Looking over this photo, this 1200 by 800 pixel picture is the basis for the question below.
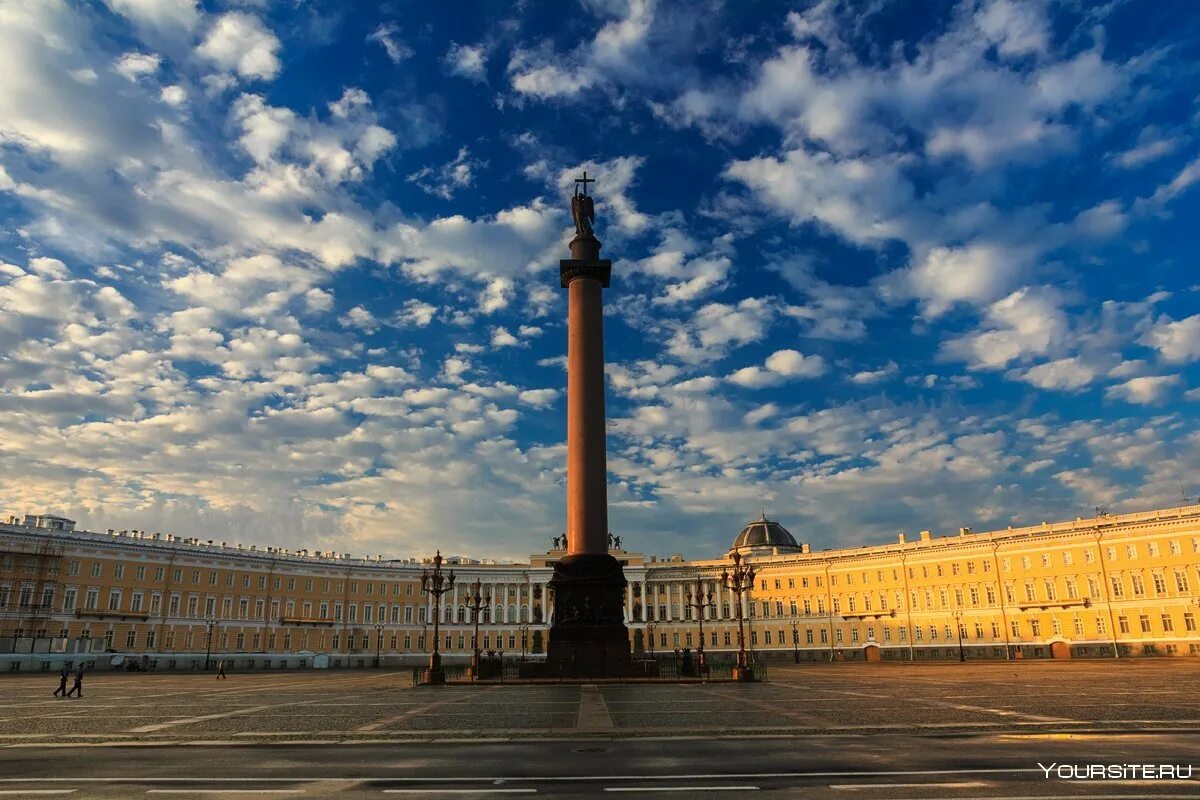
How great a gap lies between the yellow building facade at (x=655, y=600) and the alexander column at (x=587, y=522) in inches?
886

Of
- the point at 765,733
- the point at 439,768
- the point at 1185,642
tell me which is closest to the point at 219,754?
the point at 439,768

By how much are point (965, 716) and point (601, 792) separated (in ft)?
45.5

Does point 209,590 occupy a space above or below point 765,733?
above

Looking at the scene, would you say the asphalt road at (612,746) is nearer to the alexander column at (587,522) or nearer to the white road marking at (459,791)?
the white road marking at (459,791)

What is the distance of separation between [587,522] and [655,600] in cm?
8644

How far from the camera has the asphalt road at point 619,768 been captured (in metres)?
11.8

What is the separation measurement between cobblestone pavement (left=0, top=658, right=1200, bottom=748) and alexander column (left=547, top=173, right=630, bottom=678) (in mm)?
6061

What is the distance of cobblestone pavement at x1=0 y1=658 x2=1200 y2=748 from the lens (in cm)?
1919

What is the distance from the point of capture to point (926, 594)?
329 ft

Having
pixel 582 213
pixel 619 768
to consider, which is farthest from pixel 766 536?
pixel 619 768

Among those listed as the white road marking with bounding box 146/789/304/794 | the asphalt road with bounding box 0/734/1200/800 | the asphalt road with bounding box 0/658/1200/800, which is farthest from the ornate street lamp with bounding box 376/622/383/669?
the white road marking with bounding box 146/789/304/794

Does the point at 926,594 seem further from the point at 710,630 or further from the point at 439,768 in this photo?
the point at 439,768

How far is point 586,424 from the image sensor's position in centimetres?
4584

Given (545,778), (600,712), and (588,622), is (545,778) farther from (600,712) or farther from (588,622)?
(588,622)
